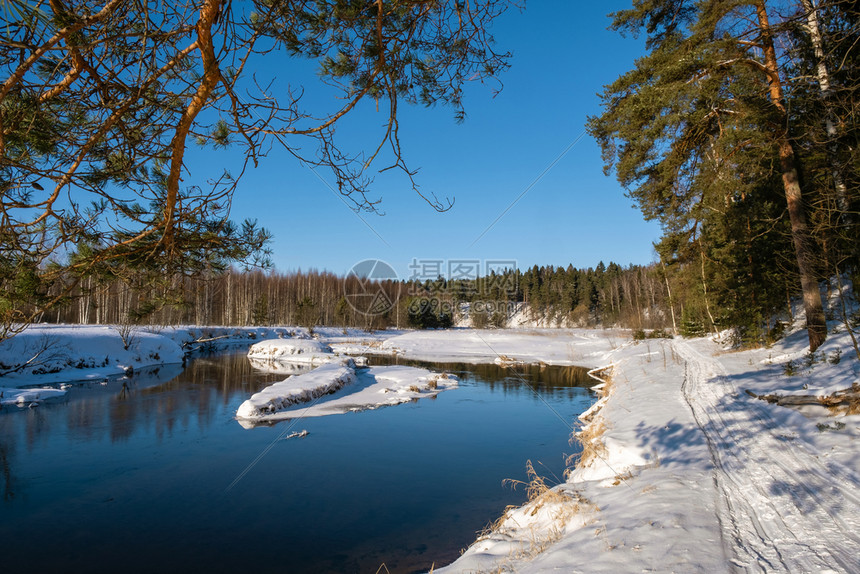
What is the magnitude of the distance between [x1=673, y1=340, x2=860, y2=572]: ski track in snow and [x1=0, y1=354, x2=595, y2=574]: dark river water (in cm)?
287

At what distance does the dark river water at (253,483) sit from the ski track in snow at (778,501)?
9.41ft

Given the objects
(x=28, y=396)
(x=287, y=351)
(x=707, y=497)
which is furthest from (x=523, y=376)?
(x=28, y=396)

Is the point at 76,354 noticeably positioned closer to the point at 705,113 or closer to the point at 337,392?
the point at 337,392

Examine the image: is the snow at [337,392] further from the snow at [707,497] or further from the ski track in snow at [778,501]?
the ski track in snow at [778,501]

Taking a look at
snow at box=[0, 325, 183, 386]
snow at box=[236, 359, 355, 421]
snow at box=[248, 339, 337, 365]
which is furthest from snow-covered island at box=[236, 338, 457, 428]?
snow at box=[0, 325, 183, 386]

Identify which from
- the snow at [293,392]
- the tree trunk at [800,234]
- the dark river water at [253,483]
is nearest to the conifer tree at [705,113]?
the tree trunk at [800,234]

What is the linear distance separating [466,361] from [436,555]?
75.8ft

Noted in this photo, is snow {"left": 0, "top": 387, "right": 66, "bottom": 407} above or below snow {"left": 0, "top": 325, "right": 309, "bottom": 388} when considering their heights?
below

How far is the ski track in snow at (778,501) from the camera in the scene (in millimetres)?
2889

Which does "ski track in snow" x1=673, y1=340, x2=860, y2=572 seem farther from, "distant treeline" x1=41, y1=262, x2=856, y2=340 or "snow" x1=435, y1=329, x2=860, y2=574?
"distant treeline" x1=41, y1=262, x2=856, y2=340

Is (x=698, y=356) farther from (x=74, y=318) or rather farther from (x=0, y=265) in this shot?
(x=74, y=318)

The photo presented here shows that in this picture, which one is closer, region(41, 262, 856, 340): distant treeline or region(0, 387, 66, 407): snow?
region(0, 387, 66, 407): snow

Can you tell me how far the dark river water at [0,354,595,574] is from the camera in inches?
209

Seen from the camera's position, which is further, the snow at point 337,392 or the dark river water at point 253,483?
the snow at point 337,392
